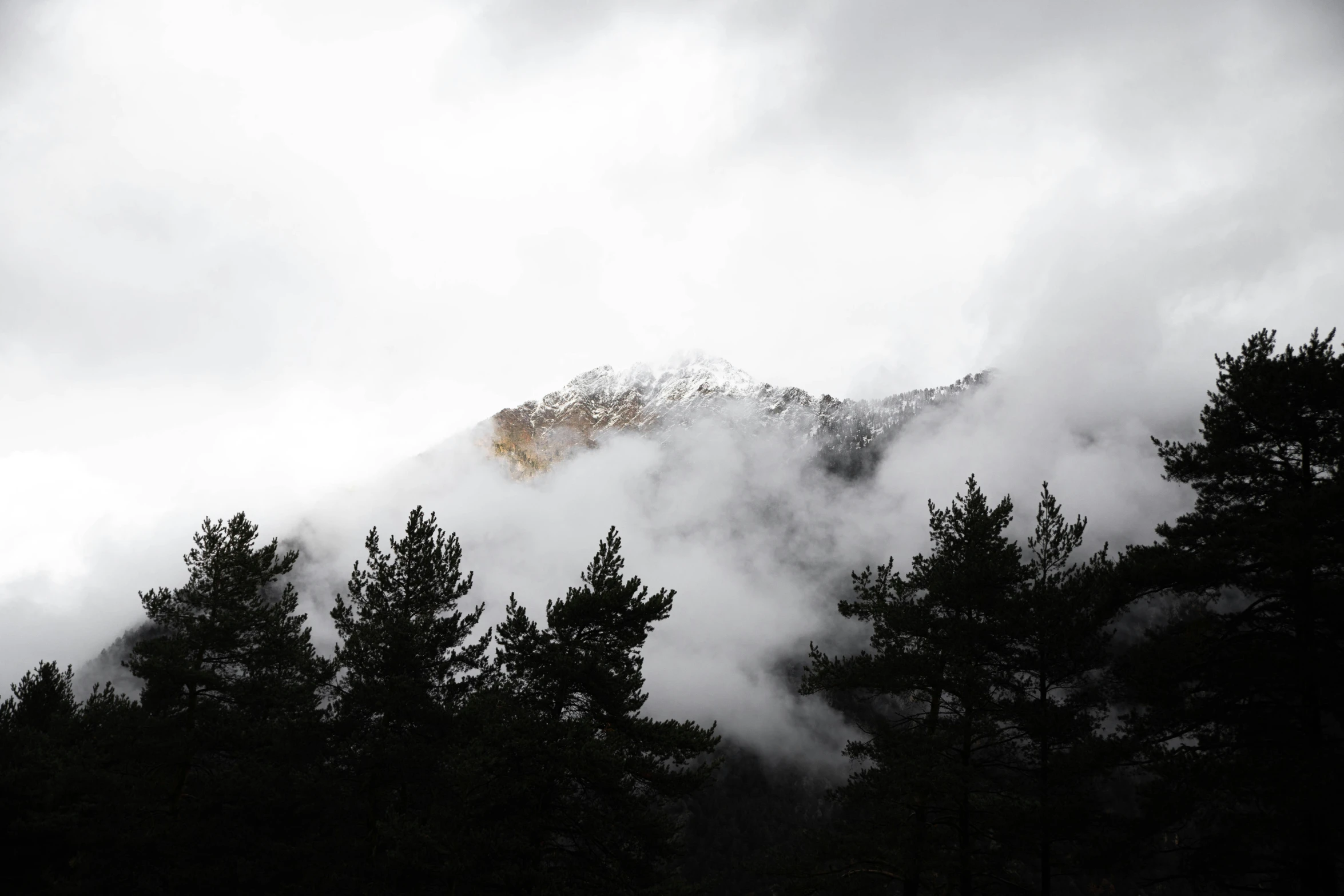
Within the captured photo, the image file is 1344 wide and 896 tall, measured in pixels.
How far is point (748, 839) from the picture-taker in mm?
156125

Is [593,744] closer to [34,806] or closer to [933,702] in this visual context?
[933,702]

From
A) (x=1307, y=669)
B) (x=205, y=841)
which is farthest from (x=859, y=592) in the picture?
(x=205, y=841)

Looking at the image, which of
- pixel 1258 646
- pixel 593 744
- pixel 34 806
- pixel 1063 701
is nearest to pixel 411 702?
pixel 593 744

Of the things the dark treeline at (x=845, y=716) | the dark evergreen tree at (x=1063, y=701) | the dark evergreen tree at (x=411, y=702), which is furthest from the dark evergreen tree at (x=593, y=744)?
the dark evergreen tree at (x=1063, y=701)

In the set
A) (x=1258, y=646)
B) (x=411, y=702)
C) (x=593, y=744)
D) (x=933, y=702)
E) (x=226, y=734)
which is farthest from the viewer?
(x=226, y=734)

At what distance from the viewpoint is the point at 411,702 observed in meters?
16.6

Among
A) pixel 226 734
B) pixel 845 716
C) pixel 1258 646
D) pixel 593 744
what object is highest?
pixel 1258 646

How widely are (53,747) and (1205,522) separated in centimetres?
3019

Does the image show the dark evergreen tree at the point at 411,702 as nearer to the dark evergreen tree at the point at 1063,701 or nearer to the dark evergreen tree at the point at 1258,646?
the dark evergreen tree at the point at 1063,701

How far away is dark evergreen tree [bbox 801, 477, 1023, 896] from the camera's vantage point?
1313cm

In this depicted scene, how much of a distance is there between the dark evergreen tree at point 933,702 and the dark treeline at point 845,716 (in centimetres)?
8

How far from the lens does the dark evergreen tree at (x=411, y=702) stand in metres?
13.6

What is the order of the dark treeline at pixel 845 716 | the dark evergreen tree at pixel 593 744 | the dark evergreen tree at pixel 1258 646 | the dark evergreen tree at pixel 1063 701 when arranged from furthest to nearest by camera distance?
the dark evergreen tree at pixel 593 744
the dark evergreen tree at pixel 1063 701
the dark treeline at pixel 845 716
the dark evergreen tree at pixel 1258 646

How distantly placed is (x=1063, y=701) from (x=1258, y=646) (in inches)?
171
